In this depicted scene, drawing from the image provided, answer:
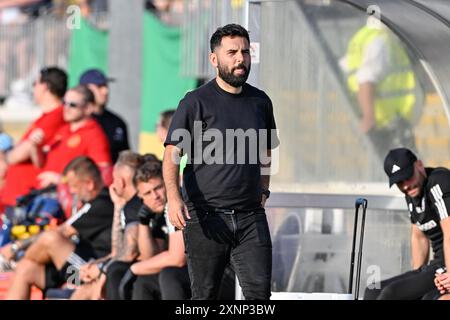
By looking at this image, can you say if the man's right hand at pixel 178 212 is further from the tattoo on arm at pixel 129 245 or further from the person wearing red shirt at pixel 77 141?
the person wearing red shirt at pixel 77 141

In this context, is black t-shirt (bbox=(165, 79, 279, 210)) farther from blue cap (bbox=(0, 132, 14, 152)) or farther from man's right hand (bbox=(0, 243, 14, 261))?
blue cap (bbox=(0, 132, 14, 152))

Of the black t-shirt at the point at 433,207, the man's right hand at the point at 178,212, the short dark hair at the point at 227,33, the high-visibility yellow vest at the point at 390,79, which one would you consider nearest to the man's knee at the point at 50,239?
the high-visibility yellow vest at the point at 390,79

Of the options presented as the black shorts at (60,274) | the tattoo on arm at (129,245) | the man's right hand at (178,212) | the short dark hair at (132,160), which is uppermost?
the short dark hair at (132,160)

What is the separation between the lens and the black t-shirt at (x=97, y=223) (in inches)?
408

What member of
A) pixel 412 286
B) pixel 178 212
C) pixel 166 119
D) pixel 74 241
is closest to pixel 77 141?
pixel 166 119

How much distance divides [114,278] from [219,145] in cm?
292

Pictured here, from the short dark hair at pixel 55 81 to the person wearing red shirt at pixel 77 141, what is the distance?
0.35 metres

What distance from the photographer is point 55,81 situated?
40.2ft

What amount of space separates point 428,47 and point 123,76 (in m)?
8.37

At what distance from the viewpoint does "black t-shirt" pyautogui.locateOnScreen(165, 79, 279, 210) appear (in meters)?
7.01

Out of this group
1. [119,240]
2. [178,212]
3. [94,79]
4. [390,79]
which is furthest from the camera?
[94,79]

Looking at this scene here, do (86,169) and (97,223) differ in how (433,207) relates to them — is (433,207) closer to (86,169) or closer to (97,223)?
(97,223)
